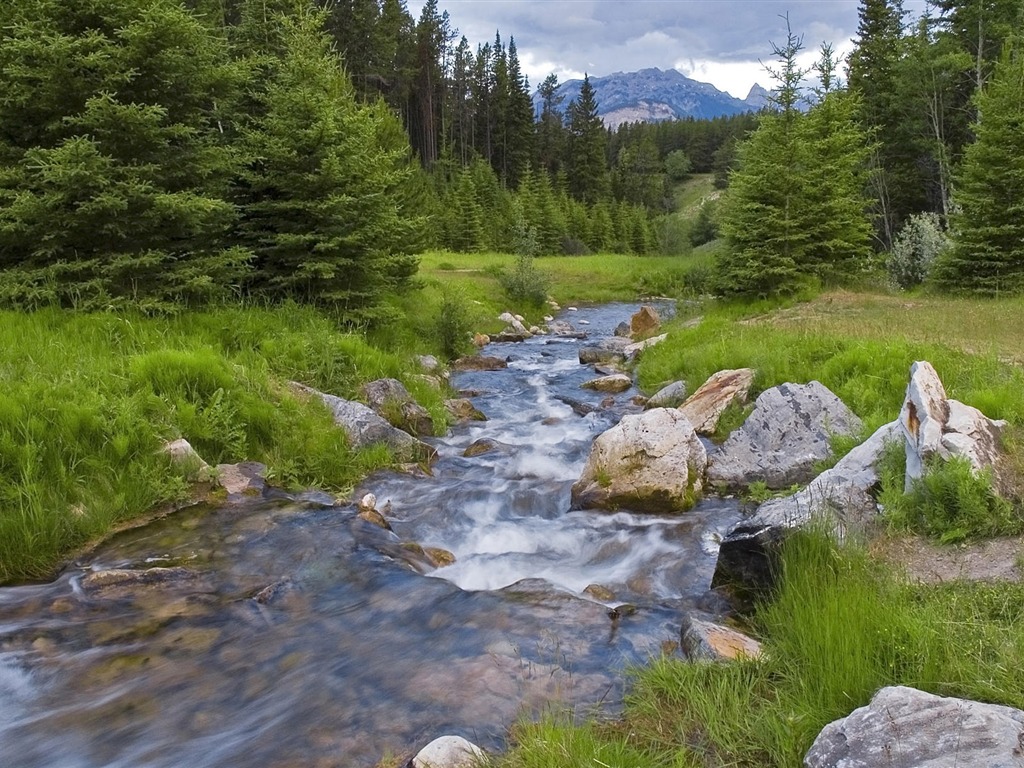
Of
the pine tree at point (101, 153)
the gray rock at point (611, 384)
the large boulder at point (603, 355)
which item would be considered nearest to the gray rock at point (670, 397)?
the gray rock at point (611, 384)

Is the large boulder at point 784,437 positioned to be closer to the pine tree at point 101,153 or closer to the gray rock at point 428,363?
the gray rock at point 428,363

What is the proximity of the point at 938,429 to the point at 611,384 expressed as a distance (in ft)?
27.2

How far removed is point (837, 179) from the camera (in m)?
18.6

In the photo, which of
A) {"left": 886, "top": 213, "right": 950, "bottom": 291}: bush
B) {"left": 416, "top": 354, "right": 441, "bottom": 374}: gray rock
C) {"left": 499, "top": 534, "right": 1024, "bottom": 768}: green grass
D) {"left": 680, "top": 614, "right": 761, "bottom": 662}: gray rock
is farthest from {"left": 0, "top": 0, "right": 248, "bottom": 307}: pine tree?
{"left": 886, "top": 213, "right": 950, "bottom": 291}: bush

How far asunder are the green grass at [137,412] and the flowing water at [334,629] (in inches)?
16.2

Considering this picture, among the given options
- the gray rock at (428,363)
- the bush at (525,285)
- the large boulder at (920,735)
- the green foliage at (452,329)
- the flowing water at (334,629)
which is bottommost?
the flowing water at (334,629)

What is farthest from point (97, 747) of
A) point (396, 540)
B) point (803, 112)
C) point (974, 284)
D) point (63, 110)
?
point (974, 284)

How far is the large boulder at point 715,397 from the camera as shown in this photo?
1007cm

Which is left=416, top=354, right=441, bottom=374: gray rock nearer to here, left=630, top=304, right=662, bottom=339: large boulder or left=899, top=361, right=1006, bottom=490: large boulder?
left=899, top=361, right=1006, bottom=490: large boulder

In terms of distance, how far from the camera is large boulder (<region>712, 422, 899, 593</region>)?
487 centimetres

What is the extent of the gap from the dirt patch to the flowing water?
1.61 metres

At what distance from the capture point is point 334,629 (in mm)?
5133

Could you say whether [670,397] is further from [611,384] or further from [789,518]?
[789,518]

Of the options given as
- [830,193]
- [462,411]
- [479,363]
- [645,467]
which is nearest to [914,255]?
[830,193]
